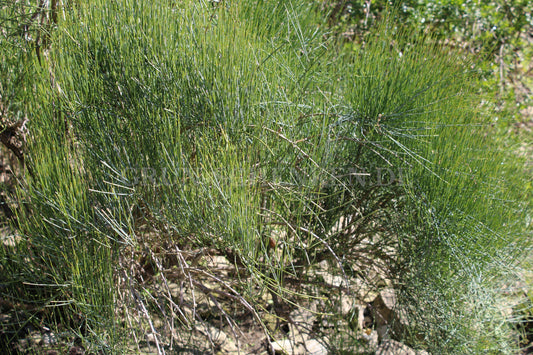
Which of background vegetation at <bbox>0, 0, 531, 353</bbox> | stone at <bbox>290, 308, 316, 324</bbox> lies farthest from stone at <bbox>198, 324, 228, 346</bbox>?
stone at <bbox>290, 308, 316, 324</bbox>

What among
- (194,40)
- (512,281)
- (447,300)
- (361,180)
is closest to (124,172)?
(194,40)

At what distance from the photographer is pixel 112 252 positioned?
1.45m

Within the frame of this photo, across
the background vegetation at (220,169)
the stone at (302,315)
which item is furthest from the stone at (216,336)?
the stone at (302,315)

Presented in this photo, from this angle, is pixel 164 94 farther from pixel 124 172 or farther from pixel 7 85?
pixel 7 85

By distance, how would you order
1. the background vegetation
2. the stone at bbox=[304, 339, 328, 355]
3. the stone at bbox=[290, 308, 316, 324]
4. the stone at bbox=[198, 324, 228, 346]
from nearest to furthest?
the background vegetation
the stone at bbox=[198, 324, 228, 346]
the stone at bbox=[304, 339, 328, 355]
the stone at bbox=[290, 308, 316, 324]

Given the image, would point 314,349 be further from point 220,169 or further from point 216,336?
point 220,169

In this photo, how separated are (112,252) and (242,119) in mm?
590

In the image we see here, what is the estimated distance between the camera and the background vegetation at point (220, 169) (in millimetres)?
1334

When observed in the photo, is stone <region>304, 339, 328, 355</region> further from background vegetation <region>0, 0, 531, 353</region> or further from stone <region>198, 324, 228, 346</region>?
stone <region>198, 324, 228, 346</region>

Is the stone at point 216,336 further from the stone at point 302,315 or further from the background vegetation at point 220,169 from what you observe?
the stone at point 302,315

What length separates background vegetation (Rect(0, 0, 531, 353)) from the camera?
1334 millimetres

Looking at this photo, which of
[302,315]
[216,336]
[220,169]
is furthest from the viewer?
[302,315]

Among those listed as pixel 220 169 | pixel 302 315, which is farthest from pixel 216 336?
pixel 220 169

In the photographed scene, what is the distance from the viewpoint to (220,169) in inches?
53.0
